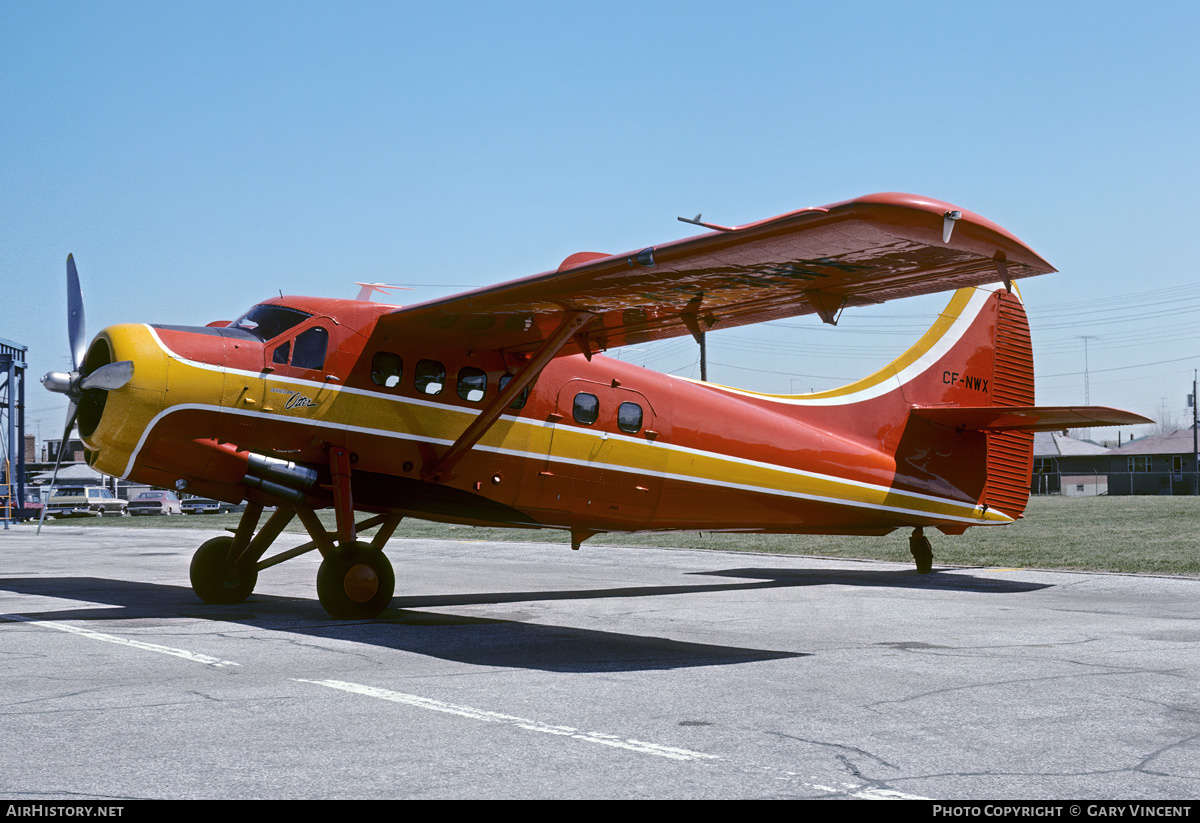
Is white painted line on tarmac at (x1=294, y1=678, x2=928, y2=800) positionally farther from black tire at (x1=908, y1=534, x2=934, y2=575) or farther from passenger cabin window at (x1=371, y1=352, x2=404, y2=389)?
black tire at (x1=908, y1=534, x2=934, y2=575)

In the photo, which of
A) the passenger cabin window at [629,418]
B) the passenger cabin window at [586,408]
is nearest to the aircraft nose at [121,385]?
the passenger cabin window at [586,408]

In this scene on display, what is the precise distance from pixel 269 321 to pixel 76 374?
1985mm

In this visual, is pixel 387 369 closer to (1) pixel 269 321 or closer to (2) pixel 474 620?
(1) pixel 269 321

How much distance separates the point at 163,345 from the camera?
10.3 metres

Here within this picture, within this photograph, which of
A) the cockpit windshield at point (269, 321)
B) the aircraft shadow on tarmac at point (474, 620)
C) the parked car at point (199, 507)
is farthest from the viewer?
the parked car at point (199, 507)

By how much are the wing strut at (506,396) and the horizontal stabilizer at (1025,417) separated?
6.57 metres

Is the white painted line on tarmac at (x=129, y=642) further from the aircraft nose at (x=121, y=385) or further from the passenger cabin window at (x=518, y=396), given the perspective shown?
the passenger cabin window at (x=518, y=396)

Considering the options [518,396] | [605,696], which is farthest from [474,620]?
[605,696]

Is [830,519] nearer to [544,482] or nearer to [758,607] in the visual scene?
[758,607]

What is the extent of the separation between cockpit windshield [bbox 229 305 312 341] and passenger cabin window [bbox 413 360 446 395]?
1.34m

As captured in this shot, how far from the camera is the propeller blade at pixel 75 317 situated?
11898mm

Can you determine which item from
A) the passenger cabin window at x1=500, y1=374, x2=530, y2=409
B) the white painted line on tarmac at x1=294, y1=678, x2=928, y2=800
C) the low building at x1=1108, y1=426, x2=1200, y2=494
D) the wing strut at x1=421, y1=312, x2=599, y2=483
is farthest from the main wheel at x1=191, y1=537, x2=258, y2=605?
the low building at x1=1108, y1=426, x2=1200, y2=494

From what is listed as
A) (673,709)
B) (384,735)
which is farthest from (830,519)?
(384,735)

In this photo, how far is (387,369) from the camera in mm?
11555
